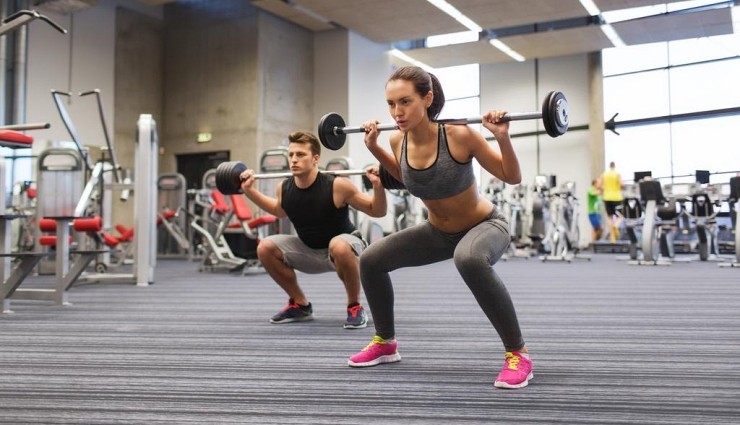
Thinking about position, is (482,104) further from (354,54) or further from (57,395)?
(57,395)

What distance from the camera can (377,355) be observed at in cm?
215

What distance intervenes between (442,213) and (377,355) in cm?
54

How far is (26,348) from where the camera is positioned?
2520 mm

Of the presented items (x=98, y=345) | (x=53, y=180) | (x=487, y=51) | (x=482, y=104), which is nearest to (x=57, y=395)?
(x=98, y=345)

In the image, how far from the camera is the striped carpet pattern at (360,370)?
1570mm

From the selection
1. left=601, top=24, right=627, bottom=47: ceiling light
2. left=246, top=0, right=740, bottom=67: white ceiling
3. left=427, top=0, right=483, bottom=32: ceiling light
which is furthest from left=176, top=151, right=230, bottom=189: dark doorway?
left=601, top=24, right=627, bottom=47: ceiling light

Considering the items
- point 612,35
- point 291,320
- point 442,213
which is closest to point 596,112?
point 612,35

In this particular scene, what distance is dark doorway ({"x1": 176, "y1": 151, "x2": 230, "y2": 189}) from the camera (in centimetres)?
1204

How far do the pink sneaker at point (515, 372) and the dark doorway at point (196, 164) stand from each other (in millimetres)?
10618

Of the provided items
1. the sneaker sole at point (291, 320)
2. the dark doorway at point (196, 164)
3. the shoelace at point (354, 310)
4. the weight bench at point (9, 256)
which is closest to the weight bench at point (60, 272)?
the weight bench at point (9, 256)

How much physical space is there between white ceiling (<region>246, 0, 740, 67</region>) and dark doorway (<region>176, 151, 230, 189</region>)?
2938 millimetres

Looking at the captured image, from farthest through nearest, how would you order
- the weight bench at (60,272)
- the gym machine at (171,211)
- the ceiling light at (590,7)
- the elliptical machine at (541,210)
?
the ceiling light at (590,7)
the gym machine at (171,211)
the elliptical machine at (541,210)
the weight bench at (60,272)

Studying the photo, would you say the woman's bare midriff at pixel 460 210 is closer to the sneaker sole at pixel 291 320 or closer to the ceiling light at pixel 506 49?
the sneaker sole at pixel 291 320

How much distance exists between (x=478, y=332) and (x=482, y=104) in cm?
1260
